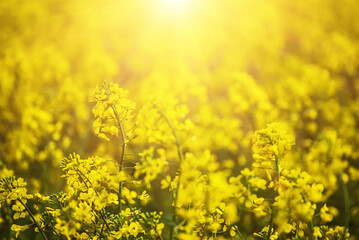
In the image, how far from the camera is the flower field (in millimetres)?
1603

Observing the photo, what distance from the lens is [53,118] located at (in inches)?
211

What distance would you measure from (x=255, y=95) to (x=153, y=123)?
161 inches

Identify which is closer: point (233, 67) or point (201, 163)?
point (201, 163)

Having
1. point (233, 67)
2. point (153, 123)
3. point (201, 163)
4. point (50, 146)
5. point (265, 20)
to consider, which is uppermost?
point (265, 20)

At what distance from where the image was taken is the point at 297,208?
1478 mm

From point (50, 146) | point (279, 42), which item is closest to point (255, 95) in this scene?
point (50, 146)

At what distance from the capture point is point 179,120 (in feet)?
6.58

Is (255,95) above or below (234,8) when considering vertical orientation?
below

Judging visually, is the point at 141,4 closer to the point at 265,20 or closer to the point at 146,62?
the point at 265,20

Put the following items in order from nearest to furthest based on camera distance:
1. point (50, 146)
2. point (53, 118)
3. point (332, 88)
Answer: point (50, 146) → point (53, 118) → point (332, 88)

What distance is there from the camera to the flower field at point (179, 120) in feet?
5.26

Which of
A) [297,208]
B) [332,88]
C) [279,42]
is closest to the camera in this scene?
[297,208]

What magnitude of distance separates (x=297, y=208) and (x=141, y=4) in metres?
17.7

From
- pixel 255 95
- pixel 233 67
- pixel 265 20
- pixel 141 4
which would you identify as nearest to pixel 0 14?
pixel 141 4
